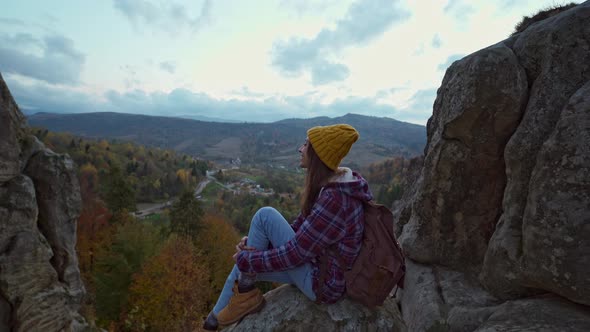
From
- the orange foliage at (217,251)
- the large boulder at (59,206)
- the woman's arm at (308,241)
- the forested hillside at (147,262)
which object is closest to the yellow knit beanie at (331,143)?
the woman's arm at (308,241)

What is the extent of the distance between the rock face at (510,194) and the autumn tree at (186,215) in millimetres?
29153

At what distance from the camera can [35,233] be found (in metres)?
12.4

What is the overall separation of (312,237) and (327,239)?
198 millimetres

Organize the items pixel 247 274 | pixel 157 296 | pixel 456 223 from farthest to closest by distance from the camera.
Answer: pixel 157 296, pixel 456 223, pixel 247 274

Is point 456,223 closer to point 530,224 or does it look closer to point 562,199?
point 530,224

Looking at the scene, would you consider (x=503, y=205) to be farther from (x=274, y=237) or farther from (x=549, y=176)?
(x=274, y=237)

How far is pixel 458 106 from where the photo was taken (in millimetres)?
5371

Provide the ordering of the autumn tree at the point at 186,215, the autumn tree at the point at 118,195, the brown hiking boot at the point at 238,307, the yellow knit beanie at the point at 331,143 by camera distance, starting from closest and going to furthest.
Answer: the yellow knit beanie at the point at 331,143, the brown hiking boot at the point at 238,307, the autumn tree at the point at 186,215, the autumn tree at the point at 118,195

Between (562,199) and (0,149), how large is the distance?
51.2ft

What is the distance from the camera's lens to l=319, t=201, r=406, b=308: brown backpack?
14.1 feet

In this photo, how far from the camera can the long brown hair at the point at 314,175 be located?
14.3 feet

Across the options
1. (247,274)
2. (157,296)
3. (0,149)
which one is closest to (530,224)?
(247,274)

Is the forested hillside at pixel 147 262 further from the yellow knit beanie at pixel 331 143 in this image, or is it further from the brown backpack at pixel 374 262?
the yellow knit beanie at pixel 331 143

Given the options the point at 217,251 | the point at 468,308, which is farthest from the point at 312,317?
the point at 217,251
